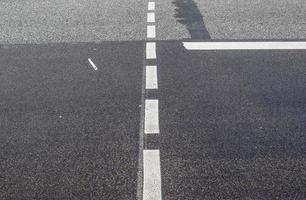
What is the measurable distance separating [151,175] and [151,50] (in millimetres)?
3840

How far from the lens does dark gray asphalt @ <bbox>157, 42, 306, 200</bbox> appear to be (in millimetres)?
4387

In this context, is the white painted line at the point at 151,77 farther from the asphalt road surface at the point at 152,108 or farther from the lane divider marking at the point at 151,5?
the lane divider marking at the point at 151,5

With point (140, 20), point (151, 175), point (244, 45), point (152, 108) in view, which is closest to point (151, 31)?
point (140, 20)

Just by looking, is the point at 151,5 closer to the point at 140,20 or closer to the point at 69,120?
the point at 140,20

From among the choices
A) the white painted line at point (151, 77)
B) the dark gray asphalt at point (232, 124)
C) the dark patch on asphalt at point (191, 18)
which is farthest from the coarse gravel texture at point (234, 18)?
the white painted line at point (151, 77)

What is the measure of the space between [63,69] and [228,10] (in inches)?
189

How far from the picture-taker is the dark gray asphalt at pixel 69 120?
175 inches

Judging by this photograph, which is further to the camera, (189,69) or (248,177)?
(189,69)

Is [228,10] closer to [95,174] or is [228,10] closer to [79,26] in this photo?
[79,26]

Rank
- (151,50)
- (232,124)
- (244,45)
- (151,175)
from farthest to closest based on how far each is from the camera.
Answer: (244,45), (151,50), (232,124), (151,175)

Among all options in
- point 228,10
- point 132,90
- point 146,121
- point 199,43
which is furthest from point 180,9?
point 146,121

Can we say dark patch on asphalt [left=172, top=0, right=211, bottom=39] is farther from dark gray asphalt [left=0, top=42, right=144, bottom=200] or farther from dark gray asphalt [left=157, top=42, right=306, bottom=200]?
dark gray asphalt [left=0, top=42, right=144, bottom=200]

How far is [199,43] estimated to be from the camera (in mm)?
8203

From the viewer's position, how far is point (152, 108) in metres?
5.91
